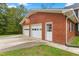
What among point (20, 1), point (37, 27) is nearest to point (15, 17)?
point (20, 1)

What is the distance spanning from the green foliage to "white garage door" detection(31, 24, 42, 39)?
1063 millimetres

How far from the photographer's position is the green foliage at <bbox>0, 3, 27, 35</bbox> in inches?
403

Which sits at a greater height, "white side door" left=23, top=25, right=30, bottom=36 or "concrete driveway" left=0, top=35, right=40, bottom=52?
"white side door" left=23, top=25, right=30, bottom=36

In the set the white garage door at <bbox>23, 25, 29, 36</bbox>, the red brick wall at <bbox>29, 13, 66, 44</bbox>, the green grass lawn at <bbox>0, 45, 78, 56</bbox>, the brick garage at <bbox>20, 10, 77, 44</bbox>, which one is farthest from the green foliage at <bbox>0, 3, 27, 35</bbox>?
the red brick wall at <bbox>29, 13, 66, 44</bbox>

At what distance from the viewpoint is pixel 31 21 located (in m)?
11.2

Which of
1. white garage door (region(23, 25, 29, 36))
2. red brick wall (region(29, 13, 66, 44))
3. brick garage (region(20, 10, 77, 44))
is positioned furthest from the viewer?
red brick wall (region(29, 13, 66, 44))

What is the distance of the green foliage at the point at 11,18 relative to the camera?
33.6 ft

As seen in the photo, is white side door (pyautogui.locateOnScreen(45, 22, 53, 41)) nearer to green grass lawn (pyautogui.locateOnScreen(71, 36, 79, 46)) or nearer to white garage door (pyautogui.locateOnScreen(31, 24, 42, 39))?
white garage door (pyautogui.locateOnScreen(31, 24, 42, 39))

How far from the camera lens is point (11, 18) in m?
10.2

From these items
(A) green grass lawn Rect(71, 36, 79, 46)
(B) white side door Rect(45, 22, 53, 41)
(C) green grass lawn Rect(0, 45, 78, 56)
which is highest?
(B) white side door Rect(45, 22, 53, 41)

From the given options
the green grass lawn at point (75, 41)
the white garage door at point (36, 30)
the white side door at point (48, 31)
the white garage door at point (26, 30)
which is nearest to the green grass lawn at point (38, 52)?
the white garage door at point (26, 30)

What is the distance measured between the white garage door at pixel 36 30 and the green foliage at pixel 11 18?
106 centimetres

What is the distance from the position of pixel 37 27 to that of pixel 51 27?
896 millimetres

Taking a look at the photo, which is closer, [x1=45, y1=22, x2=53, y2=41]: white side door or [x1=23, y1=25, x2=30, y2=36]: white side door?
[x1=23, y1=25, x2=30, y2=36]: white side door
